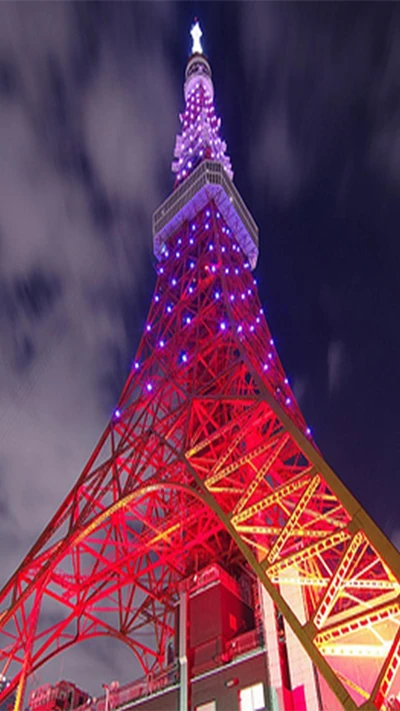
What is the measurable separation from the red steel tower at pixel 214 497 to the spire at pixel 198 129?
8.84ft

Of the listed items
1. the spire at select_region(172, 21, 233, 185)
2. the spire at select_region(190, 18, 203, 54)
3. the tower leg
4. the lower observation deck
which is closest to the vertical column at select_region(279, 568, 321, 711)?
the tower leg

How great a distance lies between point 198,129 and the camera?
32.8 meters

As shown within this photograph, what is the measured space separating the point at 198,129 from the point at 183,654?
86.3 ft

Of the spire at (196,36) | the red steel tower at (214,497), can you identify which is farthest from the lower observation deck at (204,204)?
the spire at (196,36)

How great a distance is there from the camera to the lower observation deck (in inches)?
1112

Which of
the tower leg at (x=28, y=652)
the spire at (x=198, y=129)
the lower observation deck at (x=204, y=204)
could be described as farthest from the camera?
the spire at (x=198, y=129)

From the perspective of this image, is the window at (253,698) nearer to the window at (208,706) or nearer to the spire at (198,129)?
the window at (208,706)

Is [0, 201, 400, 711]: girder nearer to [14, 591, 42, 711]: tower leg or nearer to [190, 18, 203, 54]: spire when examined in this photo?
[14, 591, 42, 711]: tower leg

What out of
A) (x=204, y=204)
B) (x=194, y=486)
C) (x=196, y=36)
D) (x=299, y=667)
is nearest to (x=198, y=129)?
(x=204, y=204)

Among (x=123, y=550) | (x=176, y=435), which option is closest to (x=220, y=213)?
(x=176, y=435)

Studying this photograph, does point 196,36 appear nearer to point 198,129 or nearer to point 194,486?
point 198,129

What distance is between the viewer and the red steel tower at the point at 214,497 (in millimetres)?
10156

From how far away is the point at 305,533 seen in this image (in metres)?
10.5

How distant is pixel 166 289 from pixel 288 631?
15.9 m
